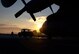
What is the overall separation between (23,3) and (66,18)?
8.90 ft

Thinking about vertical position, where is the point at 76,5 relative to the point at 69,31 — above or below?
above

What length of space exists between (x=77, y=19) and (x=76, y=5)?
0.97 m

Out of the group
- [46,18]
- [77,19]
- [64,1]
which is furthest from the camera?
A: [46,18]

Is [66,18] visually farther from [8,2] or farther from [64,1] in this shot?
[8,2]

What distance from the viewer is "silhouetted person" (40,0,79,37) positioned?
13.9m

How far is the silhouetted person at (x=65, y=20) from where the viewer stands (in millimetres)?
13859

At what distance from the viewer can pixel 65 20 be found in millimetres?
14461

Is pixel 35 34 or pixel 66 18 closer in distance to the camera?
pixel 66 18

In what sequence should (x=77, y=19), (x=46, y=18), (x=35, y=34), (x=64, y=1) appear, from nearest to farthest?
(x=77, y=19)
(x=64, y=1)
(x=46, y=18)
(x=35, y=34)

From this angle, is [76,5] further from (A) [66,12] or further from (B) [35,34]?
(B) [35,34]

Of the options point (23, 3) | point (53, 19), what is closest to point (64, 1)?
point (53, 19)

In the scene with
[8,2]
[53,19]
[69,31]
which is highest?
[8,2]

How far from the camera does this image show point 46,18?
639 inches

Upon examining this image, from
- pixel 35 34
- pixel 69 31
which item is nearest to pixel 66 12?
pixel 69 31
